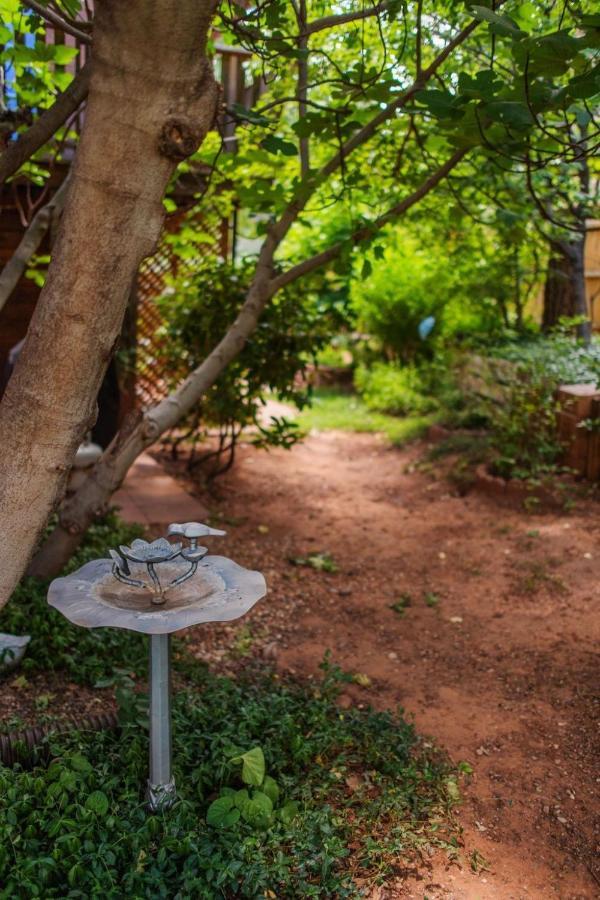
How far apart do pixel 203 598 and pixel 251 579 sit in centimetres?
21

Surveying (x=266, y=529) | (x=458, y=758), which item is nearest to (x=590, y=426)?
(x=266, y=529)

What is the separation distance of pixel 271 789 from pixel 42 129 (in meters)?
2.69

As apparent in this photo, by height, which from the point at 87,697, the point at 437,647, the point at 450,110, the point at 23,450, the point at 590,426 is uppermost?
the point at 450,110

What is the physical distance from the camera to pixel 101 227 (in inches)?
81.3

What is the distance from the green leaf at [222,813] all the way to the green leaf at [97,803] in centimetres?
34

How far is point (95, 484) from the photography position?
14.3 feet

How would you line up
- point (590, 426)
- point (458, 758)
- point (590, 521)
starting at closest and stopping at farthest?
point (458, 758), point (590, 521), point (590, 426)

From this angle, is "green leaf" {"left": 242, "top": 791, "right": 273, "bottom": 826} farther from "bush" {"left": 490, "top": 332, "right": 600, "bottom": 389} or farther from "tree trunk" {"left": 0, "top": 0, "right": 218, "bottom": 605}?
"bush" {"left": 490, "top": 332, "right": 600, "bottom": 389}

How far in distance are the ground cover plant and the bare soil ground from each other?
7.5 inches

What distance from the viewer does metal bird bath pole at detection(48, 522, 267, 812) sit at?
2.50 meters

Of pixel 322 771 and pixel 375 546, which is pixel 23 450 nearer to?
pixel 322 771

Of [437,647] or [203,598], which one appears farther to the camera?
[437,647]

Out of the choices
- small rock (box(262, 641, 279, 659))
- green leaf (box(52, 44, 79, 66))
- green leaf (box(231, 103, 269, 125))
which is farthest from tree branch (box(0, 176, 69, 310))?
small rock (box(262, 641, 279, 659))

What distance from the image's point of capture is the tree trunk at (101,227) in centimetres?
197
